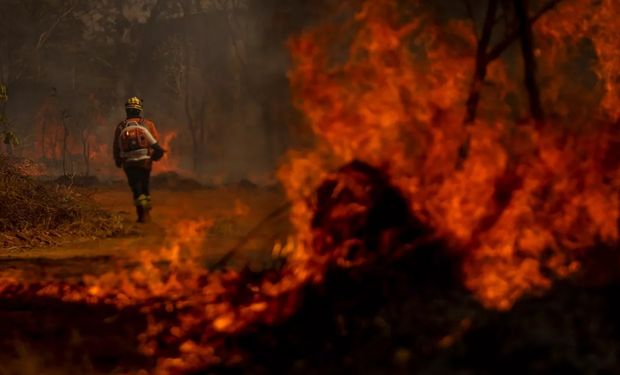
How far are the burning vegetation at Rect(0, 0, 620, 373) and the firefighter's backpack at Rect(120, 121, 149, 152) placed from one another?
517 centimetres

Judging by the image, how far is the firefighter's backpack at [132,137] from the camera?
468 inches

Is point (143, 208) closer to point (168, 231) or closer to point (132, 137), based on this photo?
point (168, 231)

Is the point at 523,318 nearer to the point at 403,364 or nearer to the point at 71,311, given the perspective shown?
the point at 403,364

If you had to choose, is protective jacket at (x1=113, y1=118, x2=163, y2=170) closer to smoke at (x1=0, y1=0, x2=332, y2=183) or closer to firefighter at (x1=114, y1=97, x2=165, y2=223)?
firefighter at (x1=114, y1=97, x2=165, y2=223)

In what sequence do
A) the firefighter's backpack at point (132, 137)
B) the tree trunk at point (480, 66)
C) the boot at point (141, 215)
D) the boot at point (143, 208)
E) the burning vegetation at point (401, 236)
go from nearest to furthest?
the burning vegetation at point (401, 236)
the tree trunk at point (480, 66)
the firefighter's backpack at point (132, 137)
the boot at point (143, 208)
the boot at point (141, 215)

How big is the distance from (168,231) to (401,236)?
710 centimetres

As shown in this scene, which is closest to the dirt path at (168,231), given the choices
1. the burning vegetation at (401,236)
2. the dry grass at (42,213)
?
the dry grass at (42,213)

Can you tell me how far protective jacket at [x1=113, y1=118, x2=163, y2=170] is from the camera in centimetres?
1191

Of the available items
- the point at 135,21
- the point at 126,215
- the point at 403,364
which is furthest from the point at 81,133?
the point at 403,364

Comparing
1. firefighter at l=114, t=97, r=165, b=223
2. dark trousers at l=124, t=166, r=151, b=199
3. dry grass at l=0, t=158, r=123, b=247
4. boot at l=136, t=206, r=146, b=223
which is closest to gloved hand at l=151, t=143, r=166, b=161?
firefighter at l=114, t=97, r=165, b=223

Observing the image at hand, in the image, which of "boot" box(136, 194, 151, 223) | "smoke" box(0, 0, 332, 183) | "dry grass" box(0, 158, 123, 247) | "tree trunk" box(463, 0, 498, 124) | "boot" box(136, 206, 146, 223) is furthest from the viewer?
"smoke" box(0, 0, 332, 183)

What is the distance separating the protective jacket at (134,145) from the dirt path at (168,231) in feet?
3.25

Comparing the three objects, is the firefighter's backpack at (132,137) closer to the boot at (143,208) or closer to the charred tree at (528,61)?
the boot at (143,208)

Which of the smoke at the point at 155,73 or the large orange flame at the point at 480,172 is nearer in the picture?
the large orange flame at the point at 480,172
